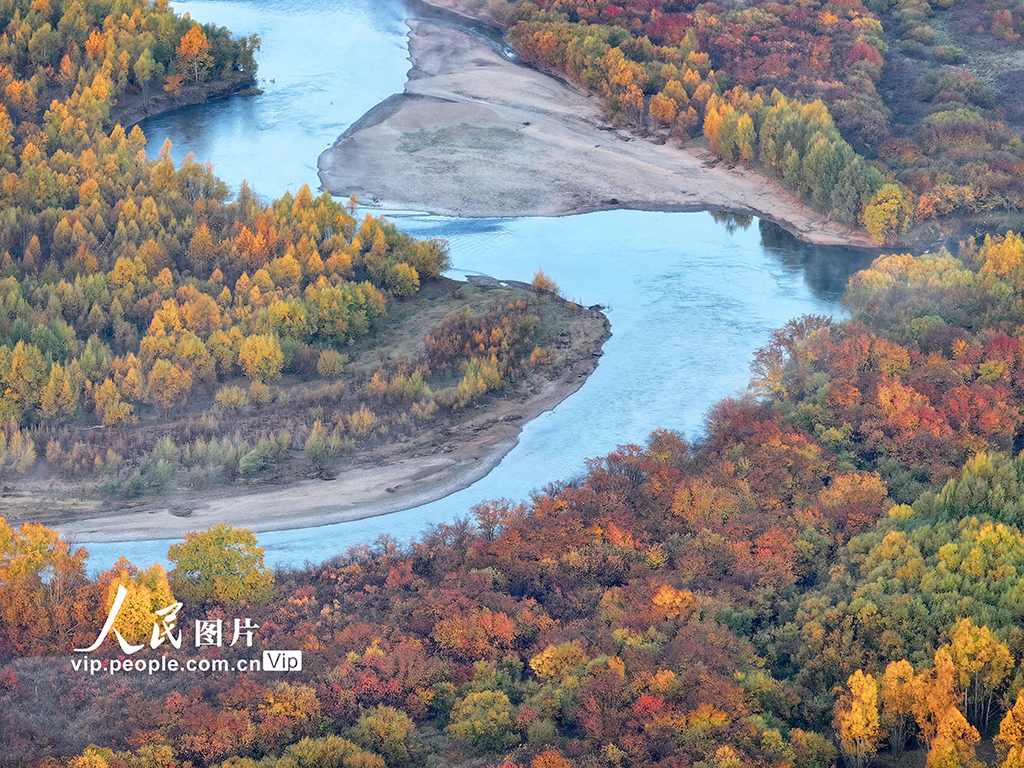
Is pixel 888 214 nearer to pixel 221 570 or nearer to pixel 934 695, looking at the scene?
pixel 934 695

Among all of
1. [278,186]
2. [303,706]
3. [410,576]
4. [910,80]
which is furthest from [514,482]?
[910,80]

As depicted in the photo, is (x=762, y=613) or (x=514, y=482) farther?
(x=514, y=482)

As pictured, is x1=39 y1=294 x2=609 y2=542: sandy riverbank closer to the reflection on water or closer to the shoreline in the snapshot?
the reflection on water

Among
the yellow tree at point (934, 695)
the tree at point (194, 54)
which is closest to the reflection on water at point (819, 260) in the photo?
the yellow tree at point (934, 695)

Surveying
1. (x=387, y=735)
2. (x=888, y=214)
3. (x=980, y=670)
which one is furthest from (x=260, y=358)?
(x=888, y=214)

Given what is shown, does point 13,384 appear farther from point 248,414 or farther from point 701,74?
point 701,74

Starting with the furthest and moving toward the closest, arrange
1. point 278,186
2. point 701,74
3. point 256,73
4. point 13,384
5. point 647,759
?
point 256,73 < point 701,74 < point 278,186 < point 13,384 < point 647,759
